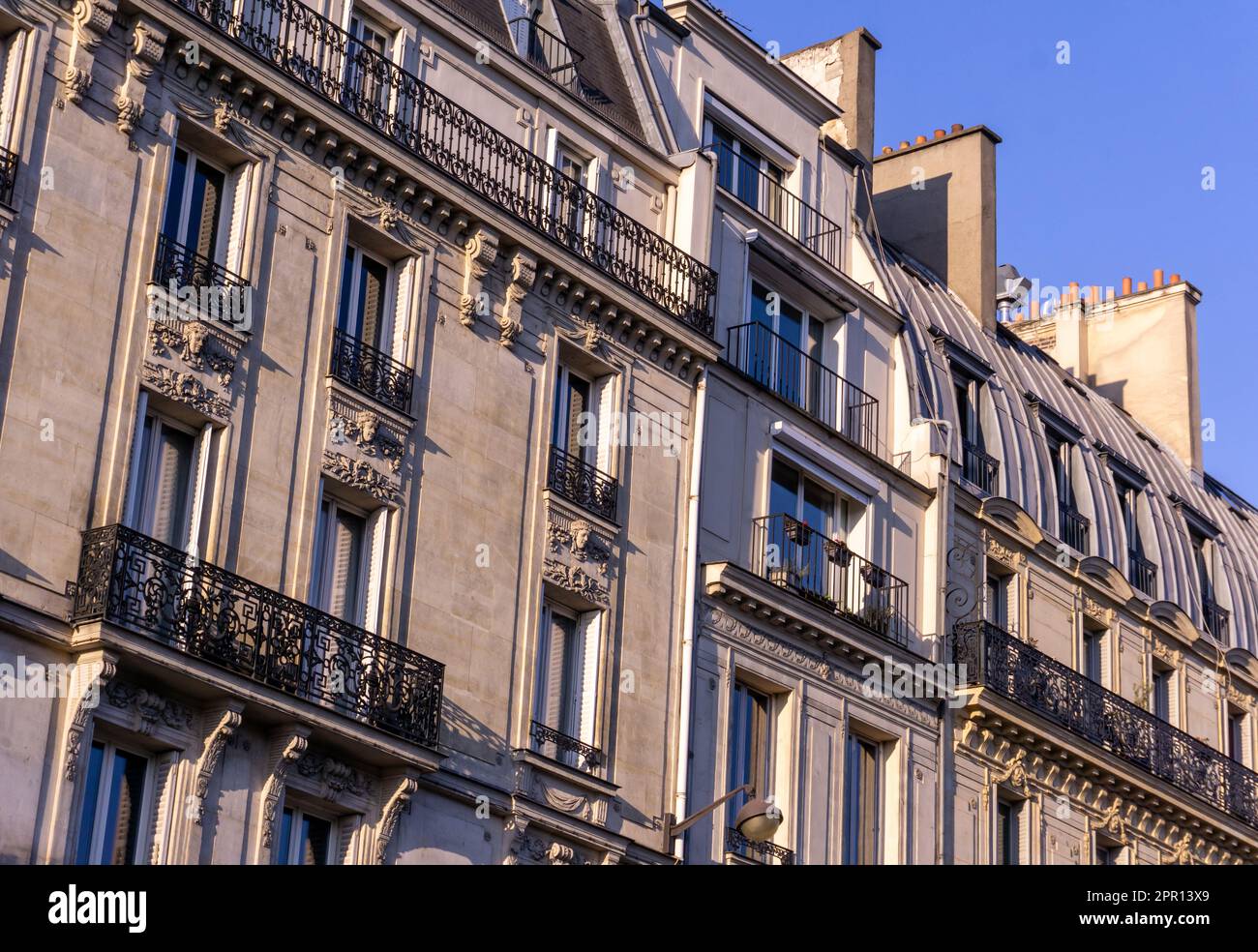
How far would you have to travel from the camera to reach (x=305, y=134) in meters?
21.8

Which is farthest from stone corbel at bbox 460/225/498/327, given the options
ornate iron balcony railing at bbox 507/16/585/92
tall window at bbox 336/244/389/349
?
ornate iron balcony railing at bbox 507/16/585/92

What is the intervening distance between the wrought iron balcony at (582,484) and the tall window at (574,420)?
0.15 meters

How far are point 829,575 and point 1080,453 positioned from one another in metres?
7.83

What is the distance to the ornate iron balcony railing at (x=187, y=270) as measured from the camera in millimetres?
20297

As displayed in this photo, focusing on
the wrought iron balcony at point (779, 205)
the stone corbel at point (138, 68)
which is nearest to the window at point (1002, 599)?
the wrought iron balcony at point (779, 205)

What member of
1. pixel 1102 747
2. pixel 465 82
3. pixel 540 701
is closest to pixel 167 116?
pixel 465 82

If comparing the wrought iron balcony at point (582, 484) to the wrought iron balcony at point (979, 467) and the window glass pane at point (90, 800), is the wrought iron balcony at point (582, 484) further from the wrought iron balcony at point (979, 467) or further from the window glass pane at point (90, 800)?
the wrought iron balcony at point (979, 467)

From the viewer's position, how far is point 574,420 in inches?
968

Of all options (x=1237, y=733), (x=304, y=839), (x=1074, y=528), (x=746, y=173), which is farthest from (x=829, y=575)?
(x=1237, y=733)

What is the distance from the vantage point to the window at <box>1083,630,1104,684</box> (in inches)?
1291

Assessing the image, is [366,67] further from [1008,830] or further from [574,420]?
[1008,830]
